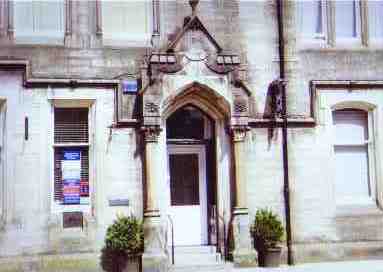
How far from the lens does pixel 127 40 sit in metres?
15.4

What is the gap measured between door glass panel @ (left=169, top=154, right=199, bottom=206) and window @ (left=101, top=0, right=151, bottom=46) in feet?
9.22

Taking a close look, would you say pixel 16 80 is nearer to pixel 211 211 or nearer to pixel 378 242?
pixel 211 211

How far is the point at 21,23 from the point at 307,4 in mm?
6826

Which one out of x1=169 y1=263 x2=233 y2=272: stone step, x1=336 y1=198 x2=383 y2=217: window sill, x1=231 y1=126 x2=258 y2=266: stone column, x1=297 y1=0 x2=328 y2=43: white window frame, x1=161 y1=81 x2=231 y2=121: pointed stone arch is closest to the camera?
x1=169 y1=263 x2=233 y2=272: stone step

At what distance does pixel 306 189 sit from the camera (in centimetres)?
1568

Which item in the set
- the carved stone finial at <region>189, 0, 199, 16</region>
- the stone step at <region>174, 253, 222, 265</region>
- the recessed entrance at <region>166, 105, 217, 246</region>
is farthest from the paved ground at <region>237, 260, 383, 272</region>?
the carved stone finial at <region>189, 0, 199, 16</region>

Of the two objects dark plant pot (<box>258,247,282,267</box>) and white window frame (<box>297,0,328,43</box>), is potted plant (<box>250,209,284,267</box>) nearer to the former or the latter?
dark plant pot (<box>258,247,282,267</box>)

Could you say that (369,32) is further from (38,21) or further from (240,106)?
(38,21)

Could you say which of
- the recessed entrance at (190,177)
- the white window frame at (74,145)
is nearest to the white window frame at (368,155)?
the recessed entrance at (190,177)

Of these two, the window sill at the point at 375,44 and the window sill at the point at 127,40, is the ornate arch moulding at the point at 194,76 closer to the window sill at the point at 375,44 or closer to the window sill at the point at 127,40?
the window sill at the point at 127,40

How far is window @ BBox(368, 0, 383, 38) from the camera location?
16.7 meters

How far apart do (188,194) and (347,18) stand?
590 centimetres

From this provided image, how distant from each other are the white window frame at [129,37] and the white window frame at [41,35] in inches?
31.0

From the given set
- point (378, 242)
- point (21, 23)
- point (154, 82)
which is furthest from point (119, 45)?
point (378, 242)
